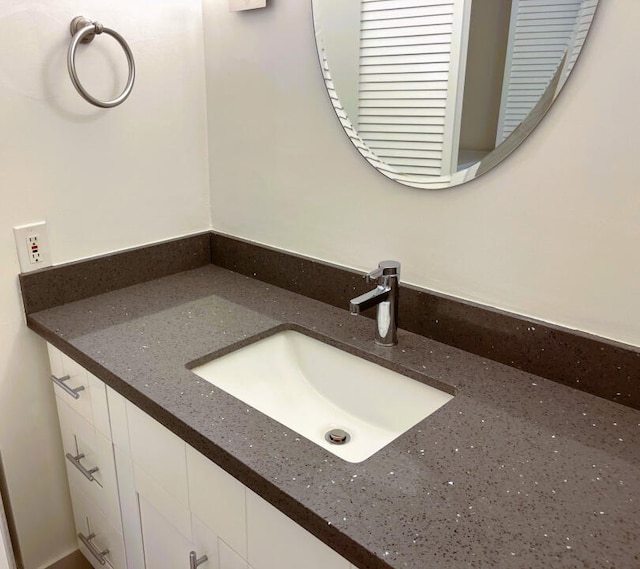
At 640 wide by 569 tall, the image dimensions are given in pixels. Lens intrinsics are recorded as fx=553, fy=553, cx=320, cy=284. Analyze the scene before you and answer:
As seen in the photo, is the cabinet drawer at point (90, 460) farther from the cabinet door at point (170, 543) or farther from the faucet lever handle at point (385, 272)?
the faucet lever handle at point (385, 272)

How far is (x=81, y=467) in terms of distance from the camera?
134cm

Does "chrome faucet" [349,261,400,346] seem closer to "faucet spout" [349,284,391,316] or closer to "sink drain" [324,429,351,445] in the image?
"faucet spout" [349,284,391,316]

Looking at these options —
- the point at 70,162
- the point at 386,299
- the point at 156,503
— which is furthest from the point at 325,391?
the point at 70,162

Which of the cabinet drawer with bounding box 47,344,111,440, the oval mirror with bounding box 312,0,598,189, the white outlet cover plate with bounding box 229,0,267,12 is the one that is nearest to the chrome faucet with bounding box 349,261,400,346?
the oval mirror with bounding box 312,0,598,189

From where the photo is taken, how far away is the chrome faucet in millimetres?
1087

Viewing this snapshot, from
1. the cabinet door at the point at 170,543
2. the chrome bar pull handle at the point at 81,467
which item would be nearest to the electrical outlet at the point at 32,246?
the chrome bar pull handle at the point at 81,467

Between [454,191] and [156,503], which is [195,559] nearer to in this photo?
[156,503]

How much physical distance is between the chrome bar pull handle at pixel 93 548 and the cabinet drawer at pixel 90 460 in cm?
14

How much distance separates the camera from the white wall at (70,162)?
3.91 ft

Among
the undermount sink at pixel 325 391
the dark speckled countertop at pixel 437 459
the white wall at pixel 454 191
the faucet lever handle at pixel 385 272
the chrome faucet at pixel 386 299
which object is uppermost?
the white wall at pixel 454 191

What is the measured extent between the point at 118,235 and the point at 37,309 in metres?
0.27

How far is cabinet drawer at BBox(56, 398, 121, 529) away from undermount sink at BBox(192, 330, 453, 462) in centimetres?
33

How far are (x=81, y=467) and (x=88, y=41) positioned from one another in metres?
0.99

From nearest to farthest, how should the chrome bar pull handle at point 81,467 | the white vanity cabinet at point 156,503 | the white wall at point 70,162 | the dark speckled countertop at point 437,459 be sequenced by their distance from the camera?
the dark speckled countertop at point 437,459, the white vanity cabinet at point 156,503, the white wall at point 70,162, the chrome bar pull handle at point 81,467
